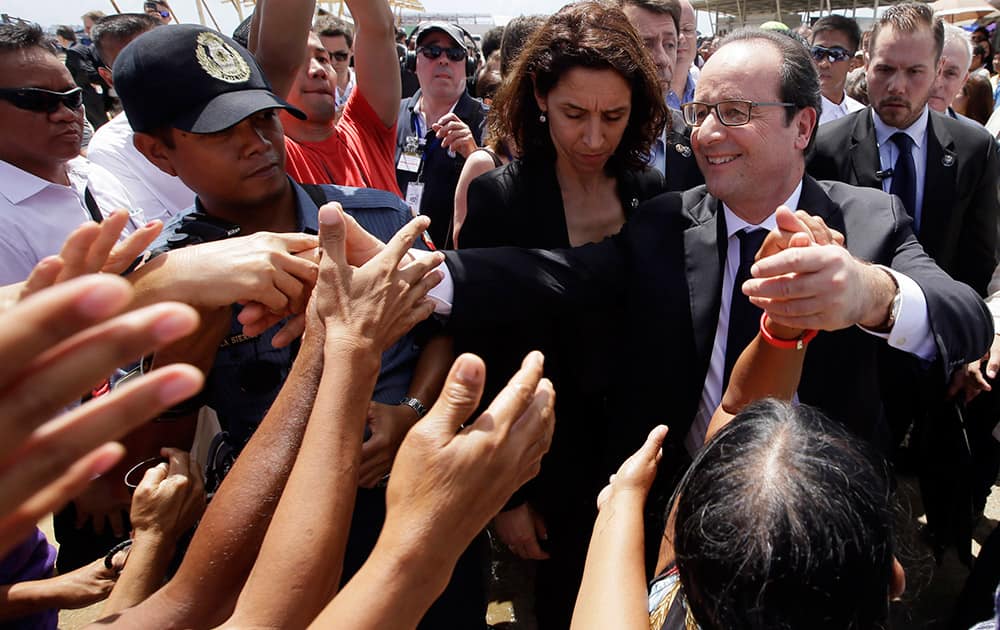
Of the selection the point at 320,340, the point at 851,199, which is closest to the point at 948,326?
the point at 851,199

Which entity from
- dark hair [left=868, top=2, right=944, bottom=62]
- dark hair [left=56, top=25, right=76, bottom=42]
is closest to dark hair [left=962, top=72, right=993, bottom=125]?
dark hair [left=868, top=2, right=944, bottom=62]

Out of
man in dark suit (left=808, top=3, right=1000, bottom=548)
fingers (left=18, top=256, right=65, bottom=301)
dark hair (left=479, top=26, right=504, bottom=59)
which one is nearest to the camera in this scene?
fingers (left=18, top=256, right=65, bottom=301)

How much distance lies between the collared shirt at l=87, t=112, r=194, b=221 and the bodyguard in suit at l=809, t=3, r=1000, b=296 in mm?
3148

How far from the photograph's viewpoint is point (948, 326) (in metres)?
1.60

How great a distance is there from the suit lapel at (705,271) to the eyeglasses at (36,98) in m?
2.53

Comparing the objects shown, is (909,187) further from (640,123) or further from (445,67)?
(445,67)

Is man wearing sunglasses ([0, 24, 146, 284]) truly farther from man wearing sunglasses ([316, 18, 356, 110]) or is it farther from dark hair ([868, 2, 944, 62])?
dark hair ([868, 2, 944, 62])

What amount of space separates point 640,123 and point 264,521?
Result: 77.4 inches

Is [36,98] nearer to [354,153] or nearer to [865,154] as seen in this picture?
[354,153]

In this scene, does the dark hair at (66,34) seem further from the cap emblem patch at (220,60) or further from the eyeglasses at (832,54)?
the cap emblem patch at (220,60)

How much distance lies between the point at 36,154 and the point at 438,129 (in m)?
1.96

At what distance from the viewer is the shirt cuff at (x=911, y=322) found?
154 centimetres

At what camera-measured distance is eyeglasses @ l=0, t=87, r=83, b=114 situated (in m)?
2.49

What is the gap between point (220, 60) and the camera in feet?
5.58
